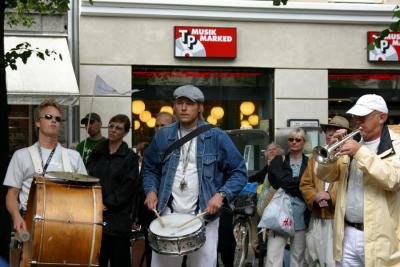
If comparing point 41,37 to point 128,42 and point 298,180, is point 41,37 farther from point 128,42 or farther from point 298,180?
point 298,180

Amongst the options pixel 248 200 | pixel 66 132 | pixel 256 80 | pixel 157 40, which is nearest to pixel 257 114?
pixel 256 80

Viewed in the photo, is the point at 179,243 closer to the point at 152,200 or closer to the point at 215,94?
the point at 152,200

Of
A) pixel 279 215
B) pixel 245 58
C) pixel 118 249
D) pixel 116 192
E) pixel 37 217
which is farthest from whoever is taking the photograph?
pixel 245 58

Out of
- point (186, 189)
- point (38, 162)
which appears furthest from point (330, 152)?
point (38, 162)

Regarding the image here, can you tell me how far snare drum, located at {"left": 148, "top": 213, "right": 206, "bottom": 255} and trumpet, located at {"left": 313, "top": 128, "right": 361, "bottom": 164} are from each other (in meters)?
1.03

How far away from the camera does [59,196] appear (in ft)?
20.8

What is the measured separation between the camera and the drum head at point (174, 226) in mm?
6160

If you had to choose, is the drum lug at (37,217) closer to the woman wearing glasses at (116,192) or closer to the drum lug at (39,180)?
the drum lug at (39,180)

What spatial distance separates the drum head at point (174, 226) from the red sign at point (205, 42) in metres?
9.33

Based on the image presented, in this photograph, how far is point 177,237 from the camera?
610cm

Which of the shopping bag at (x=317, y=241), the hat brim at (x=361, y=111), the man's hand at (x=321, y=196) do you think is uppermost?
the hat brim at (x=361, y=111)

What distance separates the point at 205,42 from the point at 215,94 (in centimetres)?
110

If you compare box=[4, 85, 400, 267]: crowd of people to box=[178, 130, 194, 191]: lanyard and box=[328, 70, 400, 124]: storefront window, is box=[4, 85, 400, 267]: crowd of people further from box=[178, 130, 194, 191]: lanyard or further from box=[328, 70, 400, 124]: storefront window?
box=[328, 70, 400, 124]: storefront window

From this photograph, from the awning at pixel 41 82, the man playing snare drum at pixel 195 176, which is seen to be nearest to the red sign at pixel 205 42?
the awning at pixel 41 82
